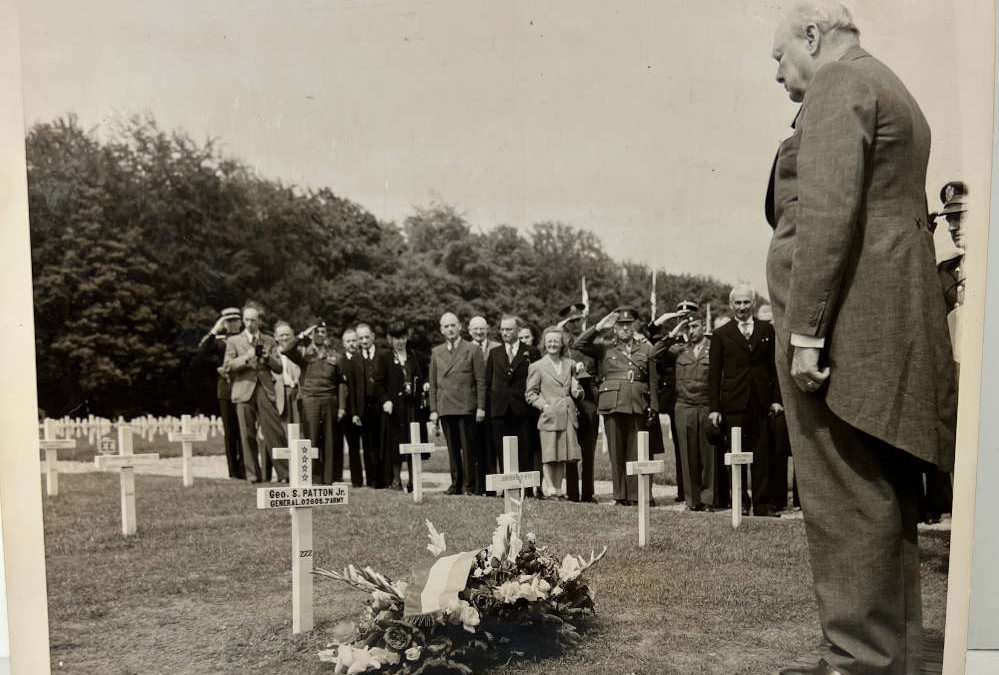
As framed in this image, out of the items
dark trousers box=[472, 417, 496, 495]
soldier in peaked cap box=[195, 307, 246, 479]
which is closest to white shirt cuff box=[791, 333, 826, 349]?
dark trousers box=[472, 417, 496, 495]

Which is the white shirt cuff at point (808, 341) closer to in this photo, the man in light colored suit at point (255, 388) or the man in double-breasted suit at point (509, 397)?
the man in double-breasted suit at point (509, 397)

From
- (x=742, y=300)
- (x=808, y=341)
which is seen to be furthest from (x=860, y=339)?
(x=742, y=300)

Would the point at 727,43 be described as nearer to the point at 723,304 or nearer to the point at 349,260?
the point at 723,304

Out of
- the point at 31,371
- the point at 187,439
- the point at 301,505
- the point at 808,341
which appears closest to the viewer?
the point at 808,341

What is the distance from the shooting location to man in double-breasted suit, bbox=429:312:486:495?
14.1ft

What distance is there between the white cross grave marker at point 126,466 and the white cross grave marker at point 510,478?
54.0 inches

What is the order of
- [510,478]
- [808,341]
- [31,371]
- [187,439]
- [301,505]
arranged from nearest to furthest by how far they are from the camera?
[808,341] → [31,371] → [301,505] → [187,439] → [510,478]

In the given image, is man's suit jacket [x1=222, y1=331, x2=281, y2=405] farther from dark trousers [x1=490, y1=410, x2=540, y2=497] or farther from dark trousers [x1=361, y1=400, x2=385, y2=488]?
dark trousers [x1=490, y1=410, x2=540, y2=497]

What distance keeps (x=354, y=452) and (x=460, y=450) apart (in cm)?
45

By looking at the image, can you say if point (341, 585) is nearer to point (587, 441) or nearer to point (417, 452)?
point (417, 452)

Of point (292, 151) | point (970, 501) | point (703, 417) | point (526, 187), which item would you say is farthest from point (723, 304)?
point (292, 151)

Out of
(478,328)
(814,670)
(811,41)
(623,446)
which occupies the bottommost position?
(814,670)

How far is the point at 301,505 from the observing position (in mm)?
4051

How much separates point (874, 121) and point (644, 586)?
2.05 m
